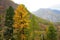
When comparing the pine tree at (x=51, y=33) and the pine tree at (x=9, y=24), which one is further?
the pine tree at (x=51, y=33)

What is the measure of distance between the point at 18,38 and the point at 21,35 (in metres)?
1.47

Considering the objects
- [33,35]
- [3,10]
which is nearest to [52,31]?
[33,35]

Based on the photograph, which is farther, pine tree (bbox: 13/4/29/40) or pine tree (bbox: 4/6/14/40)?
pine tree (bbox: 13/4/29/40)

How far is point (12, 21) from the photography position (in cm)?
6097

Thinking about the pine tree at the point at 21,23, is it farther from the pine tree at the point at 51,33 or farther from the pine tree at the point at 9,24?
the pine tree at the point at 51,33

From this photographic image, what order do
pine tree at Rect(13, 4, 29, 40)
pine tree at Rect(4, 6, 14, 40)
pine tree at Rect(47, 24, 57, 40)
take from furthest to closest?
pine tree at Rect(47, 24, 57, 40) < pine tree at Rect(13, 4, 29, 40) < pine tree at Rect(4, 6, 14, 40)

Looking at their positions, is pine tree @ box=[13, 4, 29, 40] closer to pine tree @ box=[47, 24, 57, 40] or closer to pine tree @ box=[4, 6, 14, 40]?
pine tree @ box=[4, 6, 14, 40]

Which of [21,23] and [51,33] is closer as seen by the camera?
[21,23]

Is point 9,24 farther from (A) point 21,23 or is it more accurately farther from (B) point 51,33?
(B) point 51,33

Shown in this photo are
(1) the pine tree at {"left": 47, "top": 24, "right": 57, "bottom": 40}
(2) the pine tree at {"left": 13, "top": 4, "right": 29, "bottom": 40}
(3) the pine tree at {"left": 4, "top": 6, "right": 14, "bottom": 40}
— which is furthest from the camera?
(1) the pine tree at {"left": 47, "top": 24, "right": 57, "bottom": 40}

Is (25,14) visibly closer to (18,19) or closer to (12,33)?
(18,19)

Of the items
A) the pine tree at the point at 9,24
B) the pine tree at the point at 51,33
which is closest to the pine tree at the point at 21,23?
the pine tree at the point at 9,24

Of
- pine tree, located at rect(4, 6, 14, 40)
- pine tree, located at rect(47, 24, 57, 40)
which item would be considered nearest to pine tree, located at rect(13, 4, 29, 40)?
pine tree, located at rect(4, 6, 14, 40)

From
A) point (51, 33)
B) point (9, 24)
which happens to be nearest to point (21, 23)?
point (9, 24)
